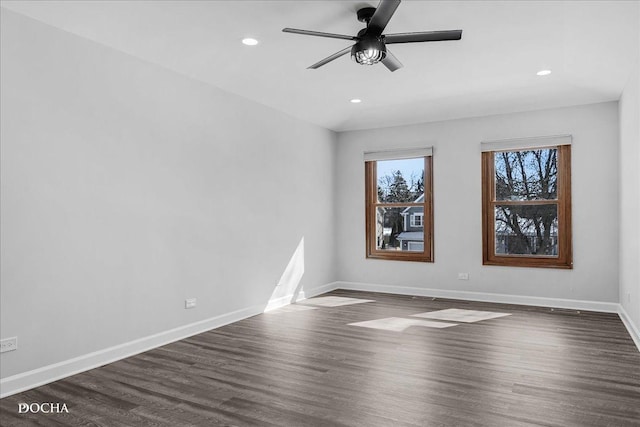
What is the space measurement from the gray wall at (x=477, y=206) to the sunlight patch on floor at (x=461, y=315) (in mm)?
846

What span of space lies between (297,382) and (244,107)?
334 cm

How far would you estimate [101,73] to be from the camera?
3615 mm

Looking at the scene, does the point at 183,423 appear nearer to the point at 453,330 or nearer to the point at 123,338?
the point at 123,338

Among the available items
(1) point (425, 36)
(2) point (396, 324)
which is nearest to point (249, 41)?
(1) point (425, 36)

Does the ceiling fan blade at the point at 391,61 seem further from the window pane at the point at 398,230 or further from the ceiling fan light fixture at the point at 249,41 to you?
the window pane at the point at 398,230

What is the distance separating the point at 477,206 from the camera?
613 cm

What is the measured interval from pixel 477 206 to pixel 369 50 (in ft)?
12.0

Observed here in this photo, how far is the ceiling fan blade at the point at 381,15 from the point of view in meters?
2.66

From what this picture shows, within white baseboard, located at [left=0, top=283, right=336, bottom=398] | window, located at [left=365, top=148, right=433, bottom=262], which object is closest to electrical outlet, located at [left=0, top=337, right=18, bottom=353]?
white baseboard, located at [left=0, top=283, right=336, bottom=398]

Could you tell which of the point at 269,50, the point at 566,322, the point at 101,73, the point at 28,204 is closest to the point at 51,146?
the point at 28,204

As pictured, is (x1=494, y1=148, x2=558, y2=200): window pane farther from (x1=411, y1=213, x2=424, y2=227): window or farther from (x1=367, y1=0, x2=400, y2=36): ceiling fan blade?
(x1=367, y1=0, x2=400, y2=36): ceiling fan blade

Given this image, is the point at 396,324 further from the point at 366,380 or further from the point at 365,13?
the point at 365,13

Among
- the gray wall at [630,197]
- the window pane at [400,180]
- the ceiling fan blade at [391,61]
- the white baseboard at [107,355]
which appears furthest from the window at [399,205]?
the ceiling fan blade at [391,61]

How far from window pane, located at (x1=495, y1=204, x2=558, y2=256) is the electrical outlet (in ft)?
18.3
